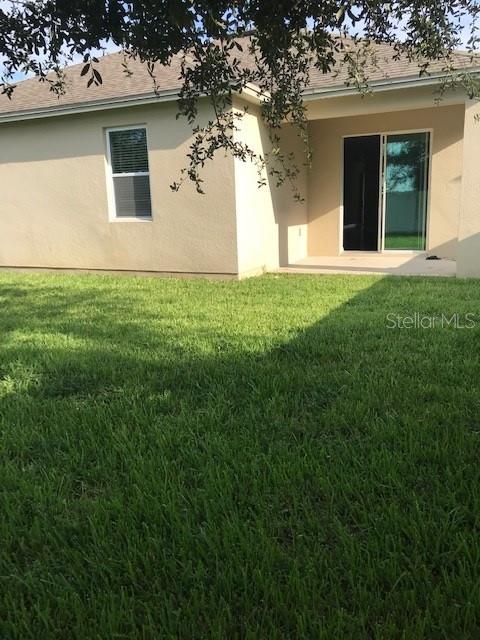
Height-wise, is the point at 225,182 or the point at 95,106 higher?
the point at 95,106

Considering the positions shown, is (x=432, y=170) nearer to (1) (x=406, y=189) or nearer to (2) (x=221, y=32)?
(1) (x=406, y=189)

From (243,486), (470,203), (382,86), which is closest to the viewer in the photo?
(243,486)

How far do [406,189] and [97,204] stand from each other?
6.33 meters

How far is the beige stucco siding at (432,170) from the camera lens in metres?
10.6

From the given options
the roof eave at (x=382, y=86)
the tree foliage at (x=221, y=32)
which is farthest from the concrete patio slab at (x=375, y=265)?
the tree foliage at (x=221, y=32)

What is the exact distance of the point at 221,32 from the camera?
2602 millimetres

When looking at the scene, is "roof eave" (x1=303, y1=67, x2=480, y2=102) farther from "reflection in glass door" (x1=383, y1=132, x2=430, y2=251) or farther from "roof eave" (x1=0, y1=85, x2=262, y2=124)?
"reflection in glass door" (x1=383, y1=132, x2=430, y2=251)

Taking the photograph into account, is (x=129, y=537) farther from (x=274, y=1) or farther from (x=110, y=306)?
(x=110, y=306)

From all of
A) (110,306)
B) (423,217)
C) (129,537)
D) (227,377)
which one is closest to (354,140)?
(423,217)

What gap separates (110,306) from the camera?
7152 mm

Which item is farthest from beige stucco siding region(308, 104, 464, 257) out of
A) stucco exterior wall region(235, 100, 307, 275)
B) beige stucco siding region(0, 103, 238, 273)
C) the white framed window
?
the white framed window

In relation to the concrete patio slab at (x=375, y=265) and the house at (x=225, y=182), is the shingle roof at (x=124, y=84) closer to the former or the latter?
the house at (x=225, y=182)

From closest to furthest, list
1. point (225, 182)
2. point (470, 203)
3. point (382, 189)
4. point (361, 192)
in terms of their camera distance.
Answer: point (470, 203) → point (225, 182) → point (382, 189) → point (361, 192)

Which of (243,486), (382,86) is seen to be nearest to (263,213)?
(382,86)
